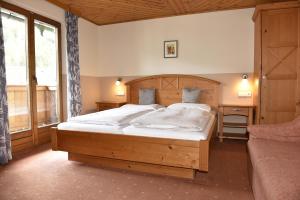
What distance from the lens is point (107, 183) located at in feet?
7.20

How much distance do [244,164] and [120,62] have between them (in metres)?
3.43

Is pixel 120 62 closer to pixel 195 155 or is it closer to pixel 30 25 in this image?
pixel 30 25

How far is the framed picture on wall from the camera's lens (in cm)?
447

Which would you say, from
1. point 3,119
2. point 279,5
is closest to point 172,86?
point 279,5

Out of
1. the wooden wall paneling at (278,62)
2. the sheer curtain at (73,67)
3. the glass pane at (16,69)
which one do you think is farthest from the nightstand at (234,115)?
the glass pane at (16,69)

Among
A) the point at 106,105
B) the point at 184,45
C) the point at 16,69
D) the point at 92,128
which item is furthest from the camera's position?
the point at 106,105

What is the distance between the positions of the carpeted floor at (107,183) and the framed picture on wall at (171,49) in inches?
97.6

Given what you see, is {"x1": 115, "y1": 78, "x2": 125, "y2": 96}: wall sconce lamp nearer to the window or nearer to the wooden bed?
the window

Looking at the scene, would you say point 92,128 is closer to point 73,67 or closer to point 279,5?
point 73,67

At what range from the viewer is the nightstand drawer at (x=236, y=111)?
147 inches

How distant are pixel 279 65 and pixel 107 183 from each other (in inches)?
→ 124

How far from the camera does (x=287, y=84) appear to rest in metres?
3.35

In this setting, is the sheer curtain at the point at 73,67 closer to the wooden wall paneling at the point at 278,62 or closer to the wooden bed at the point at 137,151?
the wooden bed at the point at 137,151

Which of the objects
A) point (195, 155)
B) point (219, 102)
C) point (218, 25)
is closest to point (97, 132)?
point (195, 155)
